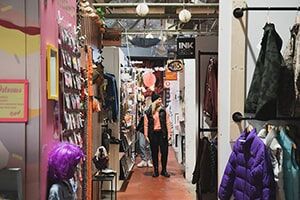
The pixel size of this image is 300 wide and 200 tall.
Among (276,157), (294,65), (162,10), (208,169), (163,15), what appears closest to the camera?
(294,65)

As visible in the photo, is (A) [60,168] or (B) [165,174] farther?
(B) [165,174]

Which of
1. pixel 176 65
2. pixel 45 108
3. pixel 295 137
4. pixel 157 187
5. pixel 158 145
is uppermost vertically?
pixel 176 65

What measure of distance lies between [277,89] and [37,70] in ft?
4.99

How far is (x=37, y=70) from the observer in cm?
263

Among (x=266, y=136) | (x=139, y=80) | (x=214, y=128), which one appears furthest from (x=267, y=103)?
(x=139, y=80)

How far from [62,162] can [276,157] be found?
1424mm

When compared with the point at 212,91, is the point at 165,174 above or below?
below

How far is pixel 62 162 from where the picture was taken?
2.83m

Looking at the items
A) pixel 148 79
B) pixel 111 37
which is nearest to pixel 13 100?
pixel 111 37

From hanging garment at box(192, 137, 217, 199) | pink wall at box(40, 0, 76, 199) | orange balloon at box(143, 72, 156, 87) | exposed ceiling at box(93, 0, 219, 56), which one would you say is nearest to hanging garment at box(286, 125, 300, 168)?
pink wall at box(40, 0, 76, 199)

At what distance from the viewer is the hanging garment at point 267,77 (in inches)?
117

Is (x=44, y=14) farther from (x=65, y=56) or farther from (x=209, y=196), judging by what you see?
(x=209, y=196)

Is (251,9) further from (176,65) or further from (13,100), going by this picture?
(176,65)

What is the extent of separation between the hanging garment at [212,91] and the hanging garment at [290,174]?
2.72m
